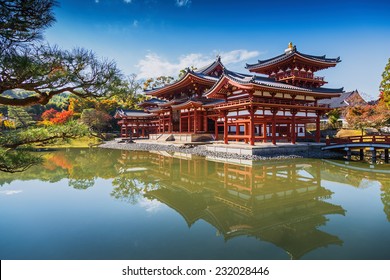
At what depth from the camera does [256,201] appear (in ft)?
25.6

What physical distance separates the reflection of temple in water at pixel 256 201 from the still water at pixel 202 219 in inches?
1.2

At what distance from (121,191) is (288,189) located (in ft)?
22.0

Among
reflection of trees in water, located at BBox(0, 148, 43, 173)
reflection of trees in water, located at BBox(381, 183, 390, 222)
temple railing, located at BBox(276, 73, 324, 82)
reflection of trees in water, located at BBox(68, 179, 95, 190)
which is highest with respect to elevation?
temple railing, located at BBox(276, 73, 324, 82)

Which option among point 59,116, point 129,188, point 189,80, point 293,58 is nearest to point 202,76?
→ point 189,80

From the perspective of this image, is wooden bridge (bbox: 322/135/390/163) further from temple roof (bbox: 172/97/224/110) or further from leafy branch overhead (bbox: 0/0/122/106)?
leafy branch overhead (bbox: 0/0/122/106)

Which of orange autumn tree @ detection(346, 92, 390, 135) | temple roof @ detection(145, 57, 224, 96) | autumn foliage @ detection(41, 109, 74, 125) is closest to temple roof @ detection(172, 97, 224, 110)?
temple roof @ detection(145, 57, 224, 96)

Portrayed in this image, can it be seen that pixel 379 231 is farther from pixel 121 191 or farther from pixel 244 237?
pixel 121 191

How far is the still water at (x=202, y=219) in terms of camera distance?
4.51 meters

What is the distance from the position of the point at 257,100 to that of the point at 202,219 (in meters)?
13.6

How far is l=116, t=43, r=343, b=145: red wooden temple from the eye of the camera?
725 inches

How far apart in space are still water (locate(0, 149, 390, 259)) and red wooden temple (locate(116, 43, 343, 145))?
8.44 meters

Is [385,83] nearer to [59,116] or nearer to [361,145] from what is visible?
[361,145]

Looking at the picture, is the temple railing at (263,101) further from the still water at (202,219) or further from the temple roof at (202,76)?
the still water at (202,219)

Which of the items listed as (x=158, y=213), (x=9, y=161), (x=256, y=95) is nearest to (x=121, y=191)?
(x=158, y=213)
